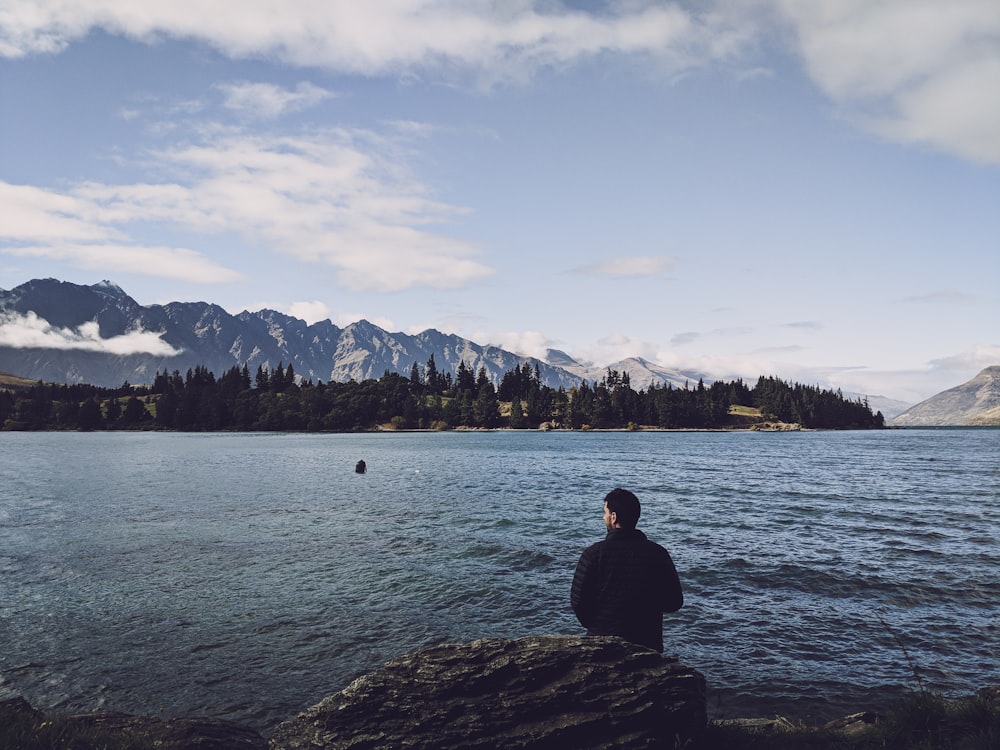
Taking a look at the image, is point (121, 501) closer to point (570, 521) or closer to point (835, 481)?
point (570, 521)

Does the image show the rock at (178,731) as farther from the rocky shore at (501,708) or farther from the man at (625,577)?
the man at (625,577)

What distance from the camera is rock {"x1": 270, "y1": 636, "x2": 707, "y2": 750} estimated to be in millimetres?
8828

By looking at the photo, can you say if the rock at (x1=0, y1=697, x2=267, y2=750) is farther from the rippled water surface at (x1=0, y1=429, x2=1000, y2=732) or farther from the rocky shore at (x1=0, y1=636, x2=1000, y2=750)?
the rippled water surface at (x1=0, y1=429, x2=1000, y2=732)

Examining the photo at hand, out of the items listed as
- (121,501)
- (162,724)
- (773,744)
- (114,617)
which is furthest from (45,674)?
(121,501)

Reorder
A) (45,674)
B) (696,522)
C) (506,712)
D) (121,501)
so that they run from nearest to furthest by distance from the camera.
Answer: (506,712), (45,674), (696,522), (121,501)

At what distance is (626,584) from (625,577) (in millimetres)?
159

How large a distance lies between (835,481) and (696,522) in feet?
116

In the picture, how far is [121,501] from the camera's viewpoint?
46312 millimetres

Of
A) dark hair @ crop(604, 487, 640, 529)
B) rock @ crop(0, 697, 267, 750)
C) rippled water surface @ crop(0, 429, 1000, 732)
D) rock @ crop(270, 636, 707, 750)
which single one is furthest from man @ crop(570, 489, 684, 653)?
rock @ crop(0, 697, 267, 750)

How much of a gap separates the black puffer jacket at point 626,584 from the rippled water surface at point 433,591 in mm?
5388

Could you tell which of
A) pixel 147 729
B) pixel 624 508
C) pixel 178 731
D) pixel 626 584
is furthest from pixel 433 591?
pixel 624 508

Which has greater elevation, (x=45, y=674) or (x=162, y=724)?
(x=162, y=724)

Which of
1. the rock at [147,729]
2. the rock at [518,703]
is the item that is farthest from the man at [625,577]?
the rock at [147,729]

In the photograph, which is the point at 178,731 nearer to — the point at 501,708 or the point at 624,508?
the point at 501,708
